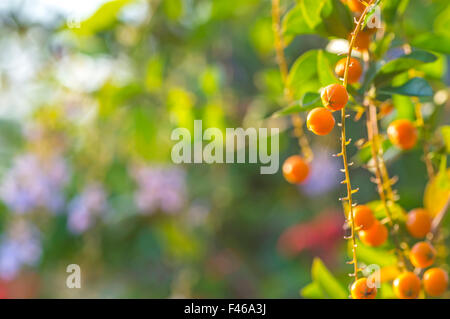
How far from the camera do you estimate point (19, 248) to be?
1.28 m

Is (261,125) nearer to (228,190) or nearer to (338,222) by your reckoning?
(228,190)

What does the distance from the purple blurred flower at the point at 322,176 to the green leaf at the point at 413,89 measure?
1063 mm

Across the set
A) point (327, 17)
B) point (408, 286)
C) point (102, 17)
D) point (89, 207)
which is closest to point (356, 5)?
point (327, 17)

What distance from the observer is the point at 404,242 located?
46 cm

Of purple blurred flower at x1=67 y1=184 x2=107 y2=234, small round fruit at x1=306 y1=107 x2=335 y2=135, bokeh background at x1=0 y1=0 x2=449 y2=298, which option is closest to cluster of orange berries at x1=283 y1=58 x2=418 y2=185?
small round fruit at x1=306 y1=107 x2=335 y2=135

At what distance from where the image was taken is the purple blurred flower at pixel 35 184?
4.31 feet

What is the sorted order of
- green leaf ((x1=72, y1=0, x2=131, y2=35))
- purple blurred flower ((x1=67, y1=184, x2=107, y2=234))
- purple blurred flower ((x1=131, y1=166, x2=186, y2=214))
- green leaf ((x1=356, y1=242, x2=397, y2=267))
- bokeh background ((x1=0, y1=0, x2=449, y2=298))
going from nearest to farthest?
green leaf ((x1=356, y1=242, x2=397, y2=267))
green leaf ((x1=72, y1=0, x2=131, y2=35))
bokeh background ((x1=0, y1=0, x2=449, y2=298))
purple blurred flower ((x1=67, y1=184, x2=107, y2=234))
purple blurred flower ((x1=131, y1=166, x2=186, y2=214))

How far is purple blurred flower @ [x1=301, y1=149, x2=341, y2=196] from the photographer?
150cm

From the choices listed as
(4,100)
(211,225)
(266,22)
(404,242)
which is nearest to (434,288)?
(404,242)

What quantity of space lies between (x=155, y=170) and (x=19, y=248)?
15.4 inches

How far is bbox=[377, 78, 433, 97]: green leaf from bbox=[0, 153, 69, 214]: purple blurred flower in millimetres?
1101

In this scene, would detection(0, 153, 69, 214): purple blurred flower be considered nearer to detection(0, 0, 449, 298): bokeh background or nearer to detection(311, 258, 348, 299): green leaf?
detection(0, 0, 449, 298): bokeh background

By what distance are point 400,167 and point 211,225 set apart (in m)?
0.50

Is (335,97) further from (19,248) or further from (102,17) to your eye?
(19,248)
